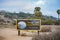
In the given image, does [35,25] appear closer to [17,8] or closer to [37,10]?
[37,10]

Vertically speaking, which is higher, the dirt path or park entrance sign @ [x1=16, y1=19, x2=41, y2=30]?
park entrance sign @ [x1=16, y1=19, x2=41, y2=30]

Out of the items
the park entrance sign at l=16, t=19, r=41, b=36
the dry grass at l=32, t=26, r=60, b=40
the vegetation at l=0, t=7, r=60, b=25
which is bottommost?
the dry grass at l=32, t=26, r=60, b=40

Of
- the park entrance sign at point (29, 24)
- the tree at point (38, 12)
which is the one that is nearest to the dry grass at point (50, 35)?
the park entrance sign at point (29, 24)

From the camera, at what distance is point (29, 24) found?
1.55 metres

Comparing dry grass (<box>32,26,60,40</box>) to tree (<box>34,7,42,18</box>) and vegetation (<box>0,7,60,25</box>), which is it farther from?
tree (<box>34,7,42,18</box>)

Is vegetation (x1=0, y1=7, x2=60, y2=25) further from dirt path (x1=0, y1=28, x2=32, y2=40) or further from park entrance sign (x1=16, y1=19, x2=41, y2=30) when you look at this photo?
dirt path (x1=0, y1=28, x2=32, y2=40)

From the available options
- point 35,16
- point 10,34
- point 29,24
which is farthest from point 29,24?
point 10,34

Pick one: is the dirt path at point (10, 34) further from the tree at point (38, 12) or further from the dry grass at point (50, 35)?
the tree at point (38, 12)

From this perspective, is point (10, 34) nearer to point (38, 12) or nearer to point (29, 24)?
point (29, 24)

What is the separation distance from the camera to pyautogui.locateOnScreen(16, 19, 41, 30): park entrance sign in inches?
60.6

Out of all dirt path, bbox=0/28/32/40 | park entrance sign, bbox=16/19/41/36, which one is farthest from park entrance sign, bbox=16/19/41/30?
dirt path, bbox=0/28/32/40

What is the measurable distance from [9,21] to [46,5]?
577mm

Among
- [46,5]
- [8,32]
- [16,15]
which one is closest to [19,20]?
[16,15]

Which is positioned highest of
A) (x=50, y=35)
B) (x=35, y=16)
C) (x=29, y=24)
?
(x=35, y=16)
